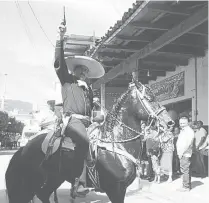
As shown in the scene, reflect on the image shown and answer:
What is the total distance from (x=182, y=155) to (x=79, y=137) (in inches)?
184

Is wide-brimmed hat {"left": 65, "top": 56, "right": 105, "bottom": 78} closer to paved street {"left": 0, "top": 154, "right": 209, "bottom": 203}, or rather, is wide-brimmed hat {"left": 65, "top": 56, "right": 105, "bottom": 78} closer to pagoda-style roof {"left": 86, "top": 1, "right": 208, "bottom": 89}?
pagoda-style roof {"left": 86, "top": 1, "right": 208, "bottom": 89}

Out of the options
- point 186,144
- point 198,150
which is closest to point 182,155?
point 186,144

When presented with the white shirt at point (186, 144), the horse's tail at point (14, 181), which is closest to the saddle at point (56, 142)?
the horse's tail at point (14, 181)

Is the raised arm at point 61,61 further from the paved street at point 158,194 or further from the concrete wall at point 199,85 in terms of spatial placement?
the concrete wall at point 199,85

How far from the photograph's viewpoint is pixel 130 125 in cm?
518

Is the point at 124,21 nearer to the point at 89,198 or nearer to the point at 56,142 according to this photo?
the point at 56,142

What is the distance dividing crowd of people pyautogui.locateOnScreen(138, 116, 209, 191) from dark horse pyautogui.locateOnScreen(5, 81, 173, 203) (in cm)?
280

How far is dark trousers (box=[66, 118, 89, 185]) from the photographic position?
477 cm

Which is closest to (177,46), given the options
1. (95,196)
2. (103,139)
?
(95,196)

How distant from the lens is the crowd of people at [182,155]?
8.64 meters

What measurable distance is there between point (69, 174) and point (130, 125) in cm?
120

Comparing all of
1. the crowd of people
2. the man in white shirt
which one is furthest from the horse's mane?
the man in white shirt

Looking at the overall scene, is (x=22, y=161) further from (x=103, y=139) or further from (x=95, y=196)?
(x=95, y=196)

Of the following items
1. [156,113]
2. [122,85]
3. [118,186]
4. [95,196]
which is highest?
[122,85]
